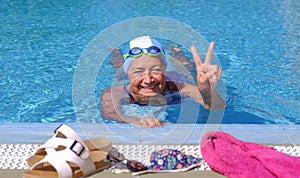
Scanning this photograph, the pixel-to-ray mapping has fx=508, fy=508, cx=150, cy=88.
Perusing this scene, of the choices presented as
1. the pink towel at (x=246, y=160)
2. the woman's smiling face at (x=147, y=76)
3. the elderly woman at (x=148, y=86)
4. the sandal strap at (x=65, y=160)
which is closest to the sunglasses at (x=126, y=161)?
the sandal strap at (x=65, y=160)

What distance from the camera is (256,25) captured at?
25.6ft

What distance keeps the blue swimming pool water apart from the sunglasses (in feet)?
4.65

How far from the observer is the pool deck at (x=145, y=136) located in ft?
9.08

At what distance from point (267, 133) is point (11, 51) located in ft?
14.1

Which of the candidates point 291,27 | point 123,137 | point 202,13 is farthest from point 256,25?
point 123,137

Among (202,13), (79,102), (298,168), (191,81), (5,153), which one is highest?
(202,13)

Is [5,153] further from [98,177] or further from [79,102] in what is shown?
[79,102]

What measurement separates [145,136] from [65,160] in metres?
0.68

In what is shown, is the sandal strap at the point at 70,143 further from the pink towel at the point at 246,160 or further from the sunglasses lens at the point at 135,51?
the sunglasses lens at the point at 135,51

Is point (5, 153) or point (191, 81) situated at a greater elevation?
point (191, 81)

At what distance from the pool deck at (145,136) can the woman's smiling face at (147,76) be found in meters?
0.85

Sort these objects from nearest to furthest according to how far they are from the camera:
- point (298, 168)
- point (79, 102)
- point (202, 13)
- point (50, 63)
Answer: point (298, 168) < point (79, 102) < point (50, 63) < point (202, 13)

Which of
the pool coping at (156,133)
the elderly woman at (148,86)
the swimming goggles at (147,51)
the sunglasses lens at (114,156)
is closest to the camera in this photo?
the sunglasses lens at (114,156)

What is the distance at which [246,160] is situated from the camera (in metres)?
2.44
